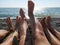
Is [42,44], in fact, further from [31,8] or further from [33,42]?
[31,8]

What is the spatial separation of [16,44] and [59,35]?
881mm

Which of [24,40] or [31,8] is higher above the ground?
[31,8]

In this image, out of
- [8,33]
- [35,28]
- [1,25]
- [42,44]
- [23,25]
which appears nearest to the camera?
[42,44]

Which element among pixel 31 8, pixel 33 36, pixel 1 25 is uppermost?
pixel 31 8

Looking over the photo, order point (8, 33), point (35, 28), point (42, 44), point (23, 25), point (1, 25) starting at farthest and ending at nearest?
point (1, 25), point (8, 33), point (23, 25), point (35, 28), point (42, 44)

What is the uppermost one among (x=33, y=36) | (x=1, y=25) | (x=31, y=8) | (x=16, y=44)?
(x=31, y=8)

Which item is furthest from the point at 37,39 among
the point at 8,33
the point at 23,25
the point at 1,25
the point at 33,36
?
the point at 1,25

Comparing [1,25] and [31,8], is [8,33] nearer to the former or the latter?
[31,8]

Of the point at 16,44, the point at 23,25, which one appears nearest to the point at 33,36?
the point at 16,44

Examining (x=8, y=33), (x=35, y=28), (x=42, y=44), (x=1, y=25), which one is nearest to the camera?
(x=42, y=44)

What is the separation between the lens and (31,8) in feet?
8.70

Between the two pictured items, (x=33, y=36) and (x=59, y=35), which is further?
(x=59, y=35)

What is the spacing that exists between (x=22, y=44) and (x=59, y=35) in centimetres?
98

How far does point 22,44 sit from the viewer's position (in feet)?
8.59
